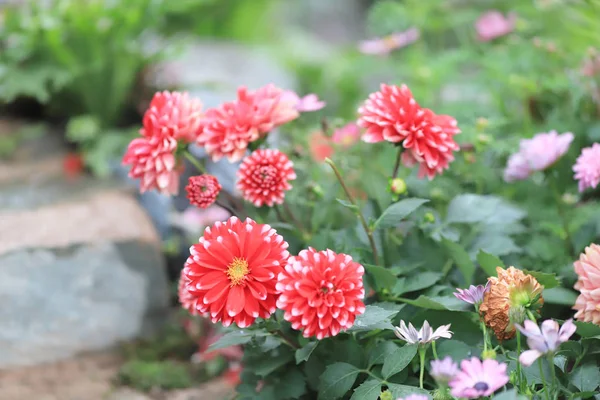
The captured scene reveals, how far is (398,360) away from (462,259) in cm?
30

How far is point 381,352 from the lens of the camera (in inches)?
42.0

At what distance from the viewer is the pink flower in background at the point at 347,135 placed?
1.60 meters

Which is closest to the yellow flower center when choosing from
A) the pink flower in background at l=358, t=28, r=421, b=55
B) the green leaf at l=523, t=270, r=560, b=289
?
the green leaf at l=523, t=270, r=560, b=289

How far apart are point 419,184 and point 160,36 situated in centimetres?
198

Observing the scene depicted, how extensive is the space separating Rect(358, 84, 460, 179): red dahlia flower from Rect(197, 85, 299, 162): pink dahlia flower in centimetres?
16

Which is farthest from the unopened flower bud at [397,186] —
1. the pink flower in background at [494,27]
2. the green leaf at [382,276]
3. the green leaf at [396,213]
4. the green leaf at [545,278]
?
the pink flower in background at [494,27]

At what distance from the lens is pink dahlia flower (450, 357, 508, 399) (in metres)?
0.79

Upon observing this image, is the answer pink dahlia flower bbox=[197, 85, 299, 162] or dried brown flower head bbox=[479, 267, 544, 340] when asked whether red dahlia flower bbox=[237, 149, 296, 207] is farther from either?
dried brown flower head bbox=[479, 267, 544, 340]

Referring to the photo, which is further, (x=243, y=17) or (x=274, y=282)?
(x=243, y=17)

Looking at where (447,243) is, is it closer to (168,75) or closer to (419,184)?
(419,184)

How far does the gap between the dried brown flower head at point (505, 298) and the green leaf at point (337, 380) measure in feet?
0.83

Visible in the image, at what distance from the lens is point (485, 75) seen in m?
1.99

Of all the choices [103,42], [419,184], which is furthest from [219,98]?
[419,184]

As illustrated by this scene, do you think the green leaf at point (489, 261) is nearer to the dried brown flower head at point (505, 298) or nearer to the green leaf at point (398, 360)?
the dried brown flower head at point (505, 298)
